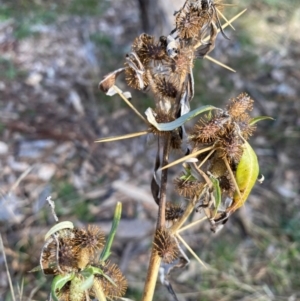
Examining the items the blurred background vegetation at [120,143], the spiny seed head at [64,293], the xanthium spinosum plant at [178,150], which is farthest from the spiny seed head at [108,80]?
the blurred background vegetation at [120,143]

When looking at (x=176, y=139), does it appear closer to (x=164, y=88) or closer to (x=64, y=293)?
(x=164, y=88)

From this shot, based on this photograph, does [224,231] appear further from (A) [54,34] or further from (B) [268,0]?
(B) [268,0]

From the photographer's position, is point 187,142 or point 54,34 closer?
point 187,142

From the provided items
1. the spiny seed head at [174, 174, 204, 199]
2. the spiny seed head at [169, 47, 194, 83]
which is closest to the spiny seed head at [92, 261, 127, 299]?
the spiny seed head at [174, 174, 204, 199]

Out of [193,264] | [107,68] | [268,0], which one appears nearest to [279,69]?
[268,0]

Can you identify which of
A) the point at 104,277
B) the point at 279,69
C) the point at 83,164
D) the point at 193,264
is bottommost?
the point at 279,69
